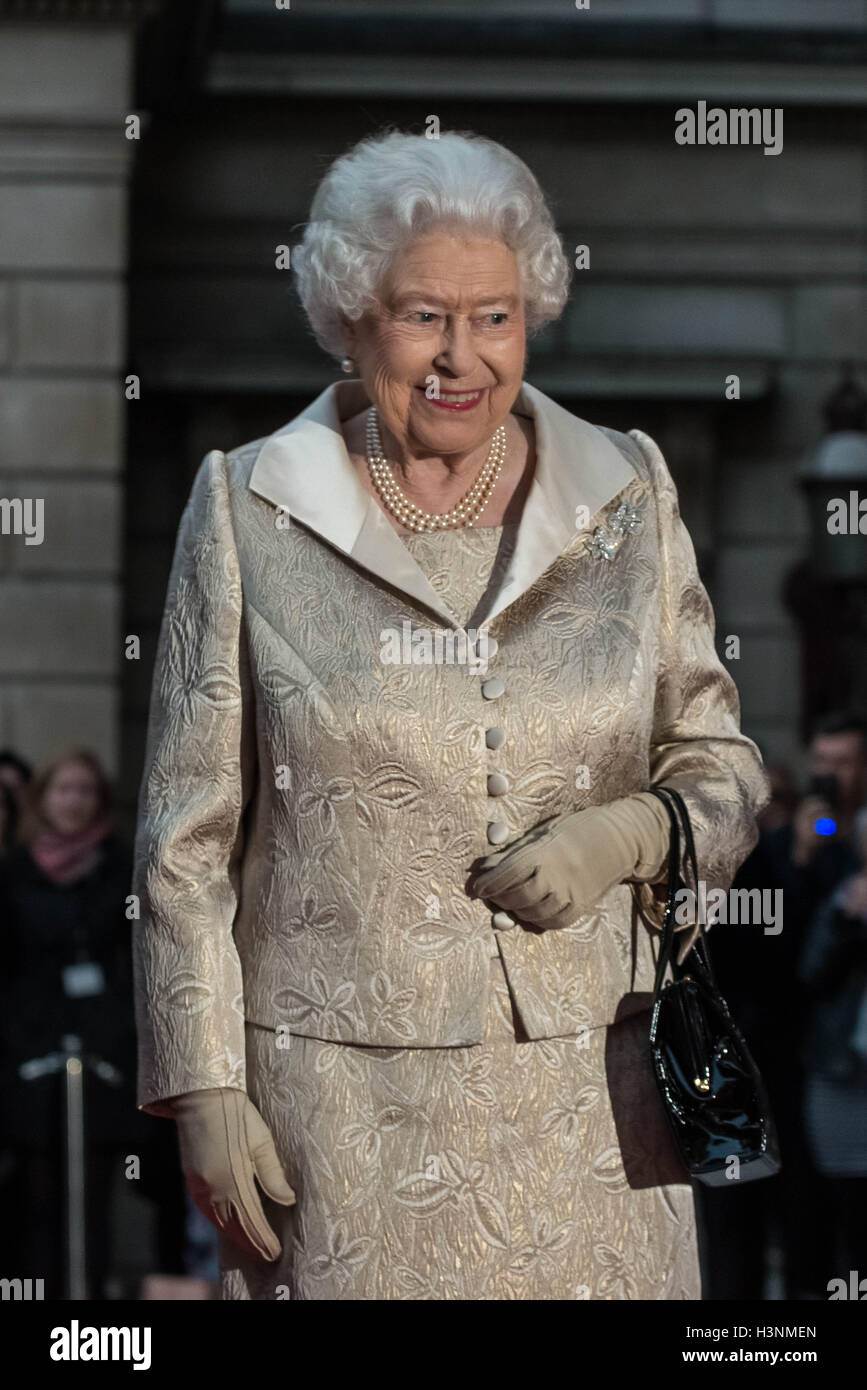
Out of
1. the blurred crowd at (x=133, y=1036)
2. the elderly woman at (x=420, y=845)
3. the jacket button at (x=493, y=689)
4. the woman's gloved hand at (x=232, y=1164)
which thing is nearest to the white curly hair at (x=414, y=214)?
the elderly woman at (x=420, y=845)

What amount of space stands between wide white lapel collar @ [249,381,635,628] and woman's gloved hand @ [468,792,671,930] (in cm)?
32

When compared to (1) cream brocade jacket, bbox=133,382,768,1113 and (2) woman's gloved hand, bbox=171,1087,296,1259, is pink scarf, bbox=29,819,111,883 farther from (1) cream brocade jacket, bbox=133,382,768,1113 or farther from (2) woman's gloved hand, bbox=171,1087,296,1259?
(2) woman's gloved hand, bbox=171,1087,296,1259

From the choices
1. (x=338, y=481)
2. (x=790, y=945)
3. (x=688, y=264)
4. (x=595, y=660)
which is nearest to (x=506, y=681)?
(x=595, y=660)

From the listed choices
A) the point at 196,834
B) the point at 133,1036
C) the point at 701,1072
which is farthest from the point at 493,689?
the point at 133,1036

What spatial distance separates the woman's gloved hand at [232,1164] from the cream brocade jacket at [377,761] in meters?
0.04

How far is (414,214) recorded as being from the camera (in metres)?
3.35

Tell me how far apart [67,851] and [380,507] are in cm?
411

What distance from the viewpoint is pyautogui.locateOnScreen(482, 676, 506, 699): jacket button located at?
3.36m

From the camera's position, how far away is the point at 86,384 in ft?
32.9

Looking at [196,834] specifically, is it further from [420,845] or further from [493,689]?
[493,689]

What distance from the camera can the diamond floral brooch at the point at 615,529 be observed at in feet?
11.5

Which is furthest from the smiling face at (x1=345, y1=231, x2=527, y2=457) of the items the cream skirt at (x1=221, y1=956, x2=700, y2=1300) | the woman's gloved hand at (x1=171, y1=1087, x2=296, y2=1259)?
the woman's gloved hand at (x1=171, y1=1087, x2=296, y2=1259)

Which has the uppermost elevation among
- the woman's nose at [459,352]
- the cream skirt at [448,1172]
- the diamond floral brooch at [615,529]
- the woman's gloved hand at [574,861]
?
the woman's nose at [459,352]

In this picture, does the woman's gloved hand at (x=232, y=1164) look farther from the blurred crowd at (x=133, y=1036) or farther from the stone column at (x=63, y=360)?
the stone column at (x=63, y=360)
